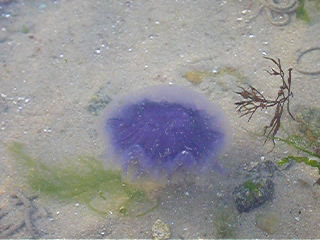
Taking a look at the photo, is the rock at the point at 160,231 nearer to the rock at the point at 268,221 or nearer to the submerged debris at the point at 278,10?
the rock at the point at 268,221

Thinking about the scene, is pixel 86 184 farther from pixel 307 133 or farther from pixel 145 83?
pixel 307 133

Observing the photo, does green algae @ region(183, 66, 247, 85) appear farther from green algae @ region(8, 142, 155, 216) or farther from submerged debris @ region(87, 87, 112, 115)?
green algae @ region(8, 142, 155, 216)

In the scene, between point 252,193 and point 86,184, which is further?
point 86,184

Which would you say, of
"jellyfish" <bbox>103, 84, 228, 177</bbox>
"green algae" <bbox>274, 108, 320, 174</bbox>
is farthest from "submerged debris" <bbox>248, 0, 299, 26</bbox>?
"jellyfish" <bbox>103, 84, 228, 177</bbox>

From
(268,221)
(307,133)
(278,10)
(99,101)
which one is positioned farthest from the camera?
(278,10)

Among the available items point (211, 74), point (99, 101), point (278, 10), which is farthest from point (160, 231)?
point (278, 10)
